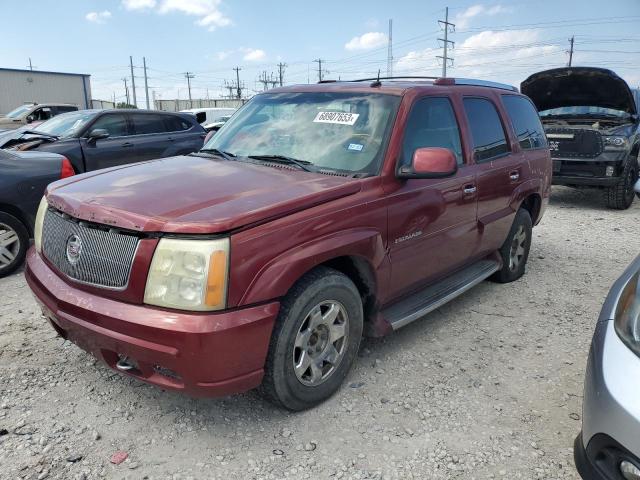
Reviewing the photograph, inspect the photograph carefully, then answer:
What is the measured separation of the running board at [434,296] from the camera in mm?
3320

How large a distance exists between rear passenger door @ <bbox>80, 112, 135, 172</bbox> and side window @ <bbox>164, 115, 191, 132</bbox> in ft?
2.68

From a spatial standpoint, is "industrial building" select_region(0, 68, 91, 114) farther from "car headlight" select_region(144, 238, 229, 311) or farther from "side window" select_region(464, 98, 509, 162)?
"car headlight" select_region(144, 238, 229, 311)

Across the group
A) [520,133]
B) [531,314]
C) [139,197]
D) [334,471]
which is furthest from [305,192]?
[520,133]

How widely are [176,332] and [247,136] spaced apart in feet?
6.25

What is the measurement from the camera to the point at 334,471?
2.44 m

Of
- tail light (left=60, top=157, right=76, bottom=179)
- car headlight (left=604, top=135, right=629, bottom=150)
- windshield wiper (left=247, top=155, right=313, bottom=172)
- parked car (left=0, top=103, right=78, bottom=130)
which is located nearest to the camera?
windshield wiper (left=247, top=155, right=313, bottom=172)

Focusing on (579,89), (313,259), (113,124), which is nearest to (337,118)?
(313,259)

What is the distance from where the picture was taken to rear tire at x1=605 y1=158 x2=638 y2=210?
850 centimetres

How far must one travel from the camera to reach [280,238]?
246 cm

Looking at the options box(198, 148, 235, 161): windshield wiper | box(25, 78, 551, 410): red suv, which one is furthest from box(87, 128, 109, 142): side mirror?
box(198, 148, 235, 161): windshield wiper

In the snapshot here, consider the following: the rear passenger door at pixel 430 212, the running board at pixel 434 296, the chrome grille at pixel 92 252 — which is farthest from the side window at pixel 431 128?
the chrome grille at pixel 92 252

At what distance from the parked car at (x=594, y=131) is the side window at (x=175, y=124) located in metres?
6.59

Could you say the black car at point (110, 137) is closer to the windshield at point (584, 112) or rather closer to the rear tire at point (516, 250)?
the rear tire at point (516, 250)

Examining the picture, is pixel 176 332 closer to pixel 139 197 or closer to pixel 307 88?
pixel 139 197
